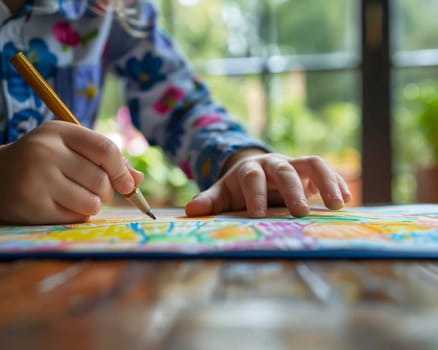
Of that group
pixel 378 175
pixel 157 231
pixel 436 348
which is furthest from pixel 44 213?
pixel 378 175

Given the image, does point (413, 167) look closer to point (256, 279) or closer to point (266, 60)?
point (266, 60)

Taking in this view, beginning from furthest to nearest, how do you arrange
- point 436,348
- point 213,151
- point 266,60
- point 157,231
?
point 266,60, point 213,151, point 157,231, point 436,348

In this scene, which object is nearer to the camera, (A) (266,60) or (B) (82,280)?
(B) (82,280)

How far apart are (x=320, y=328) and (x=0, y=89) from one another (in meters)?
0.69

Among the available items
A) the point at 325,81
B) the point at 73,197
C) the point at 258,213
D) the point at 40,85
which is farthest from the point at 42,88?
the point at 325,81

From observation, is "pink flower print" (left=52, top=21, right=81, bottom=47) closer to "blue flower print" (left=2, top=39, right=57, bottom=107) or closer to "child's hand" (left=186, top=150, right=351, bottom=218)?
"blue flower print" (left=2, top=39, right=57, bottom=107)

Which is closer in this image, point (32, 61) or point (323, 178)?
point (323, 178)

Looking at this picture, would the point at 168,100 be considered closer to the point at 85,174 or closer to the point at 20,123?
the point at 20,123

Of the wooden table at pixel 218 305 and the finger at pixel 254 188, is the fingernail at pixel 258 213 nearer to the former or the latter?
the finger at pixel 254 188

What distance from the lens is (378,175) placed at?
7.13ft

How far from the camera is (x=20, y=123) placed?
78 cm

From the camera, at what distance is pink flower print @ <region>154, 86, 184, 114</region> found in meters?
0.92

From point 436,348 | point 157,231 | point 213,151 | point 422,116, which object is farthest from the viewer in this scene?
point 422,116

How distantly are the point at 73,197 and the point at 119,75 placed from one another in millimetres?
575
